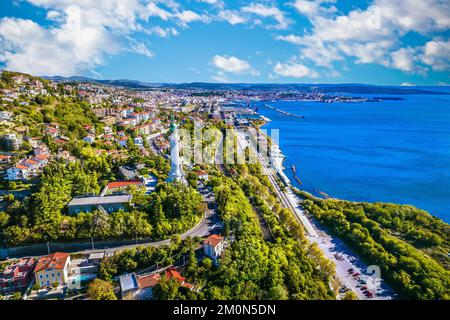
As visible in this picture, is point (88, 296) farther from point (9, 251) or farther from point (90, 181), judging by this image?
point (90, 181)

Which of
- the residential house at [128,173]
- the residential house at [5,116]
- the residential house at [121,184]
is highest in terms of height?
the residential house at [5,116]

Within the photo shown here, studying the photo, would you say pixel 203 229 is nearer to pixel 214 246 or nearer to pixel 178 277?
pixel 214 246

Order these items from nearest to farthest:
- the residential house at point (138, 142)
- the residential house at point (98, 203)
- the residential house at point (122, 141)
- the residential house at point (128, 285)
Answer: the residential house at point (128, 285)
the residential house at point (98, 203)
the residential house at point (122, 141)
the residential house at point (138, 142)

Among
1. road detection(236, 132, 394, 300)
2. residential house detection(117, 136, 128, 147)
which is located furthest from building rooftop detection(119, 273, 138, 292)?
residential house detection(117, 136, 128, 147)

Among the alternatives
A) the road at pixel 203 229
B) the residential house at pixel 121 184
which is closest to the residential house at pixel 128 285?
the road at pixel 203 229

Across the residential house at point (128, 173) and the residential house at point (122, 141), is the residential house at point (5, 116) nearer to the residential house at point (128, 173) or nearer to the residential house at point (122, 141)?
the residential house at point (122, 141)
